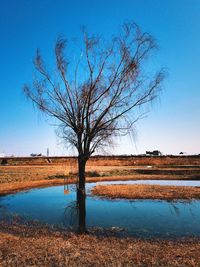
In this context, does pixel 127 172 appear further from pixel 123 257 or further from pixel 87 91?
pixel 123 257

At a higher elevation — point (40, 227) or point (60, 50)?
point (60, 50)

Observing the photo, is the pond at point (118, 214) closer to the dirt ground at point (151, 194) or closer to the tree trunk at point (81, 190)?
the tree trunk at point (81, 190)

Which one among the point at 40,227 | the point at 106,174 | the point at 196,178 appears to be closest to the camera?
the point at 40,227

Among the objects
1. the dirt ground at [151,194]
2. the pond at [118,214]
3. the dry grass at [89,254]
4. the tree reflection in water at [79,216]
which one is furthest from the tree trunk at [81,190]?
the dirt ground at [151,194]

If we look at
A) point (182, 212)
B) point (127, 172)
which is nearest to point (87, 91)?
point (182, 212)

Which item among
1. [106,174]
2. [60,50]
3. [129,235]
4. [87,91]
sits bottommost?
[129,235]

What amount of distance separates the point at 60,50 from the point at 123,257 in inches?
403

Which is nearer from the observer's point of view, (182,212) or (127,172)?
(182,212)

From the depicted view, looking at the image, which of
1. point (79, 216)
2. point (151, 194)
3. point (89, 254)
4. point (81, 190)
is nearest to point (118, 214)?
point (79, 216)

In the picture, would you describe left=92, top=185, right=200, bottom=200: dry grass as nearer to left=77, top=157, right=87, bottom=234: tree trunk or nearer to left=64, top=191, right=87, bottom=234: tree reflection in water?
left=64, top=191, right=87, bottom=234: tree reflection in water

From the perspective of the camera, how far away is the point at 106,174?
49.8 m

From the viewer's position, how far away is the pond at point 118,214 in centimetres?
1617

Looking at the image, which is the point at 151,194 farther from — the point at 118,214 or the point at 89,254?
the point at 89,254

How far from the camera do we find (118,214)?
2017 centimetres
